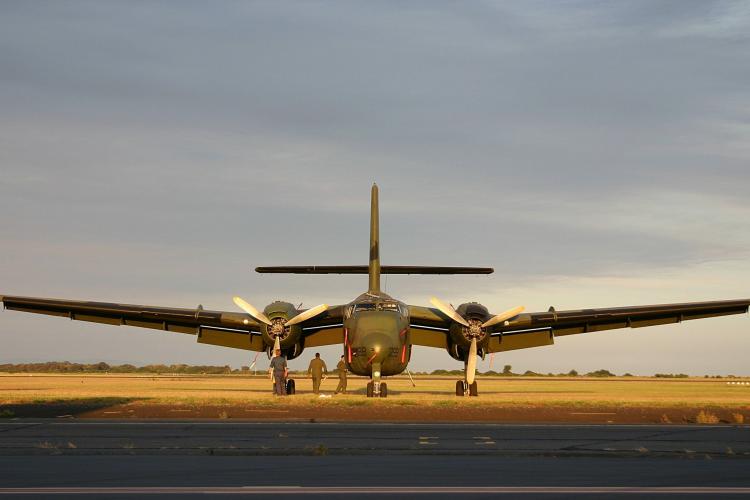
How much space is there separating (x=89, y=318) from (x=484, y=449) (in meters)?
31.8

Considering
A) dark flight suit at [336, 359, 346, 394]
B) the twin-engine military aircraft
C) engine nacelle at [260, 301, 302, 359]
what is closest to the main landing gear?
the twin-engine military aircraft

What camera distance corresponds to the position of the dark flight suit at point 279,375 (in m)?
38.9

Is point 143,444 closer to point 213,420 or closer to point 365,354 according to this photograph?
point 213,420

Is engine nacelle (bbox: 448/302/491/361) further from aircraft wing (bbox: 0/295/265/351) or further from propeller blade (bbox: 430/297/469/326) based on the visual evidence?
aircraft wing (bbox: 0/295/265/351)

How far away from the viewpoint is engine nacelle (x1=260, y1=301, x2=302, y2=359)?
41.4 metres

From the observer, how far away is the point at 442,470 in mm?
13109

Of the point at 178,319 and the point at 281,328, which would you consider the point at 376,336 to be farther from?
the point at 178,319

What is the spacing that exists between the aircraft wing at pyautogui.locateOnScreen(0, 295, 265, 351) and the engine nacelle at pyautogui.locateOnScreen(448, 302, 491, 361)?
326 inches

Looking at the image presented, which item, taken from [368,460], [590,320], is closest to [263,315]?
[590,320]

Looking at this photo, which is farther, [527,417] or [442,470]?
[527,417]

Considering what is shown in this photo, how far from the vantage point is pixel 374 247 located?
4528cm

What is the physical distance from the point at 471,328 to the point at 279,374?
7.93 metres

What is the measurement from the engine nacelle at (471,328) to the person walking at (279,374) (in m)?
7.12

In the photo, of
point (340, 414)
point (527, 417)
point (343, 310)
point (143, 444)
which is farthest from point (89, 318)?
point (143, 444)
